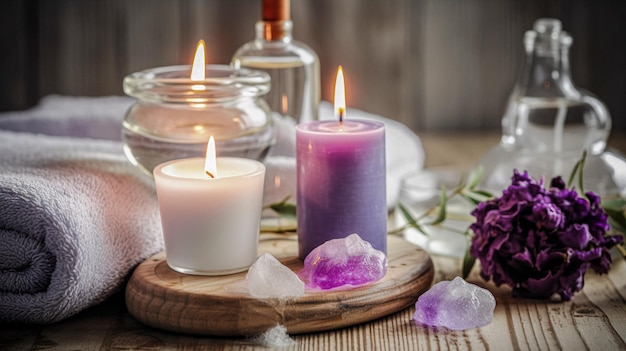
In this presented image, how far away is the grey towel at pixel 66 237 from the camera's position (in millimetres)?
681

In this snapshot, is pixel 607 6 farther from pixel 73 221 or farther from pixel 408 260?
pixel 73 221

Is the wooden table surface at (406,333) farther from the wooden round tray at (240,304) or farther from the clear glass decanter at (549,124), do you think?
the clear glass decanter at (549,124)

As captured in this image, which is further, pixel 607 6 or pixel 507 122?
pixel 607 6

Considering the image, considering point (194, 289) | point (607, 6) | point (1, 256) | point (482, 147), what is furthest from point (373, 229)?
point (607, 6)

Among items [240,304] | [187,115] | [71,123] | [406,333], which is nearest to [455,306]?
[406,333]

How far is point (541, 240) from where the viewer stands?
0.73 meters

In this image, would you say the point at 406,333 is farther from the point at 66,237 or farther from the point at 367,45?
the point at 367,45

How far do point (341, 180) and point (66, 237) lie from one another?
227mm

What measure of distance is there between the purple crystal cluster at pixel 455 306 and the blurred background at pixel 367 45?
0.96 metres

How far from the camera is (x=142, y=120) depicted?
0.82m

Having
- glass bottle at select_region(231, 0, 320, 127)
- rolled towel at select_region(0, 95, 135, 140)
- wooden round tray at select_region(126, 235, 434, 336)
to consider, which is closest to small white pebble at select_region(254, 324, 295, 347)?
wooden round tray at select_region(126, 235, 434, 336)

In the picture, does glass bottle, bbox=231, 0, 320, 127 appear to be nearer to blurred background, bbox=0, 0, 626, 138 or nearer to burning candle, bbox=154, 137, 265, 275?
burning candle, bbox=154, 137, 265, 275

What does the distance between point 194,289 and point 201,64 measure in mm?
221

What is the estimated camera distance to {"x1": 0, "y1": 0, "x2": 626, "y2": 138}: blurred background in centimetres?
157
